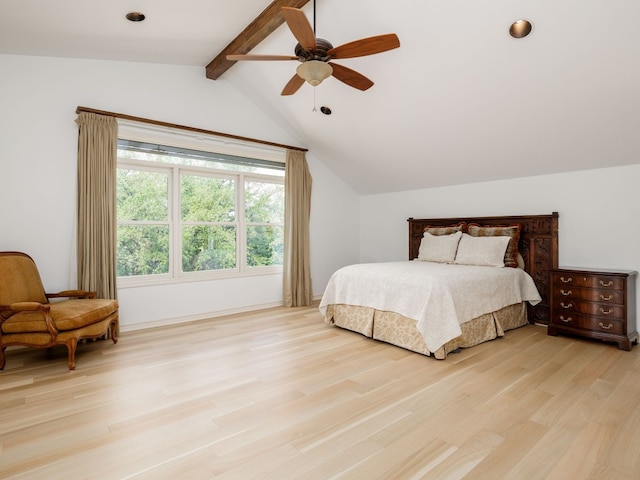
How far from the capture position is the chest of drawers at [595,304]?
3.21m

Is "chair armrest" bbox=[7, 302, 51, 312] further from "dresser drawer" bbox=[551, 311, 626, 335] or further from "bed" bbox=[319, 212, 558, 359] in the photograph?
"dresser drawer" bbox=[551, 311, 626, 335]

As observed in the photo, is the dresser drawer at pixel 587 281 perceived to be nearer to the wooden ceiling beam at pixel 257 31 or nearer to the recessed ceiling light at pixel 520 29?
the recessed ceiling light at pixel 520 29

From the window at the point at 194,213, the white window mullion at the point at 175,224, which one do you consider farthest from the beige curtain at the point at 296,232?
the white window mullion at the point at 175,224

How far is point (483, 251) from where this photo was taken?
410 cm

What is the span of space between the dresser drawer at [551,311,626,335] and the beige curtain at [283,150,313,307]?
311cm

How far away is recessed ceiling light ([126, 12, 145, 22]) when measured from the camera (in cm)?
296

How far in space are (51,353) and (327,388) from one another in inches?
104

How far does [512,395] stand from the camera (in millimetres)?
2326

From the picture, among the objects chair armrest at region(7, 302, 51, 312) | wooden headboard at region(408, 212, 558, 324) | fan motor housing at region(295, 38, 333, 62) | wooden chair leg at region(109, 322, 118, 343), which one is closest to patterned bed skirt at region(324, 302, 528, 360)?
wooden headboard at region(408, 212, 558, 324)

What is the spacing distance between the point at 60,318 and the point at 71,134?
191 cm

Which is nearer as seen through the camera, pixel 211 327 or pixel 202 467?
pixel 202 467

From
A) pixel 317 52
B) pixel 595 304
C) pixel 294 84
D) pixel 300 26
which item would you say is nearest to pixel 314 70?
pixel 317 52

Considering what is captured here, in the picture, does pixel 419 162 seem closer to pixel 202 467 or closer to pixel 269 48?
pixel 269 48

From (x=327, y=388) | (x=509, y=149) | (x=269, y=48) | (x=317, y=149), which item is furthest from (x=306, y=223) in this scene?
(x=327, y=388)
